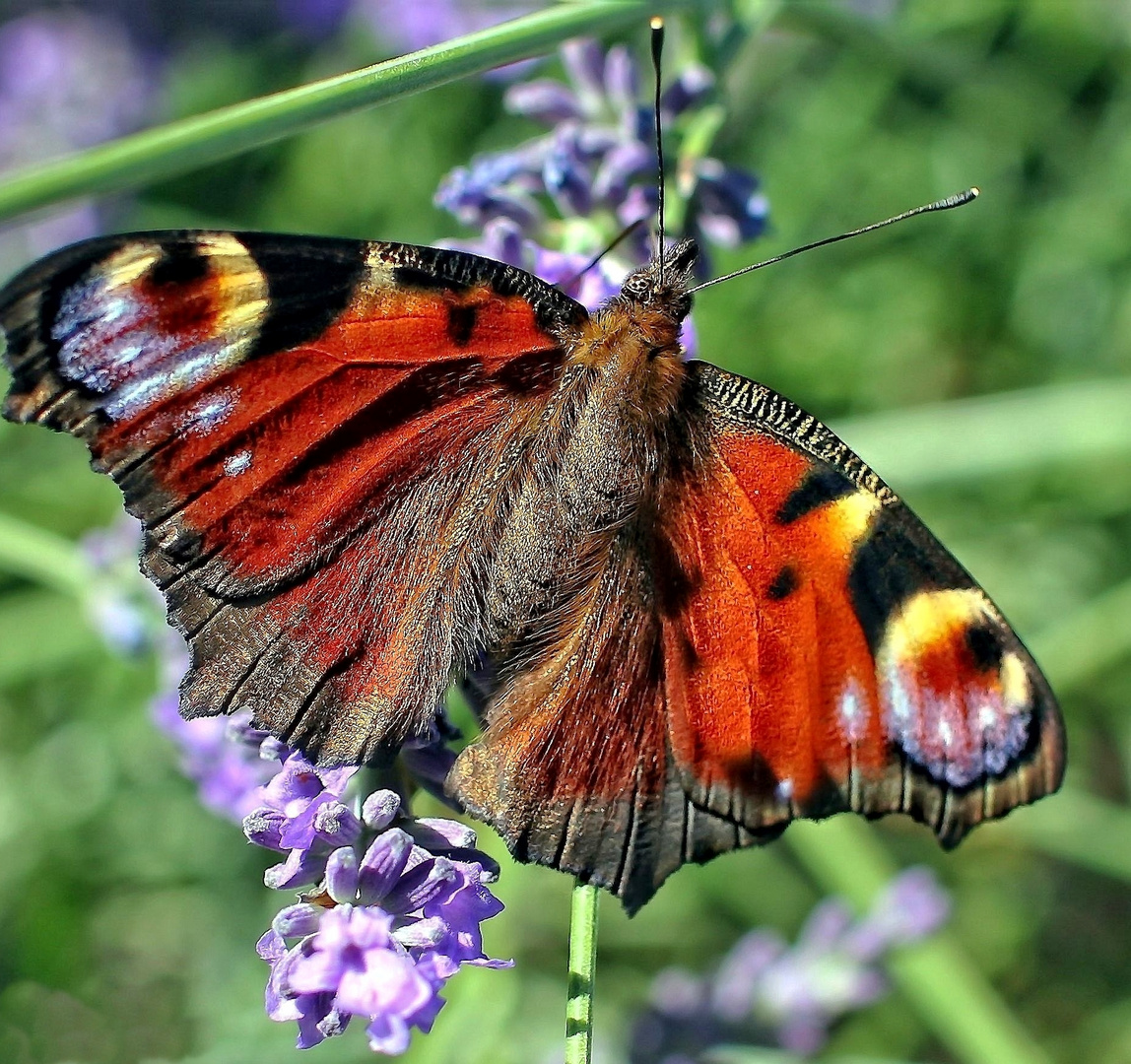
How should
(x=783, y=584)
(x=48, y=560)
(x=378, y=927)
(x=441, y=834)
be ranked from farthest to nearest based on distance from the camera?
(x=48, y=560) < (x=783, y=584) < (x=441, y=834) < (x=378, y=927)

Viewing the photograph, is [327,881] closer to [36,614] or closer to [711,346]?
[36,614]

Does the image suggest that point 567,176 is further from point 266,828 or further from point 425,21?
point 425,21

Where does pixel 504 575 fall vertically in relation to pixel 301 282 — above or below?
below

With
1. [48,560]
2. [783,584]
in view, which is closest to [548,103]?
[783,584]

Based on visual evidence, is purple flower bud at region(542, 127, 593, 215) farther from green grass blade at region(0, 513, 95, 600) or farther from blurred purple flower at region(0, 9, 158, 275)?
blurred purple flower at region(0, 9, 158, 275)

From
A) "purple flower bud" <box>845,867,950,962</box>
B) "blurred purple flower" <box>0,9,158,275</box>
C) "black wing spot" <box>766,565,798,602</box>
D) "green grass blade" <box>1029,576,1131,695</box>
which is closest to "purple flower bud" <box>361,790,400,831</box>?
"black wing spot" <box>766,565,798,602</box>

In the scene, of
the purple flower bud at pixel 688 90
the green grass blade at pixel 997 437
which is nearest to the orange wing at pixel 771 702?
the purple flower bud at pixel 688 90

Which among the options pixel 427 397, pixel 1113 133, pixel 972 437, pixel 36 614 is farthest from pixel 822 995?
pixel 1113 133

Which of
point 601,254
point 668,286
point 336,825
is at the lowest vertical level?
point 336,825
